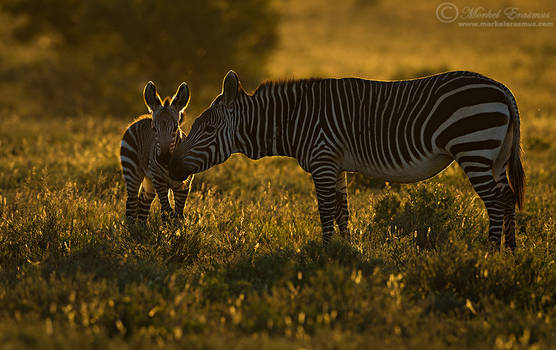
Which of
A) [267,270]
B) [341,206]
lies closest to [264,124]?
[341,206]

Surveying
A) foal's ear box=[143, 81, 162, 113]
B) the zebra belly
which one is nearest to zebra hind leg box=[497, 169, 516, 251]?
the zebra belly

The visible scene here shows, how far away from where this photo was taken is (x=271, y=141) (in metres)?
6.76

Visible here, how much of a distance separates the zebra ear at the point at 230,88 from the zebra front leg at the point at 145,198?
5.54 ft

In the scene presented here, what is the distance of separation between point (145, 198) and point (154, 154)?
916 millimetres

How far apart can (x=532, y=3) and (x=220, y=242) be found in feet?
179

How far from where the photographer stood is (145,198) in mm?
7480

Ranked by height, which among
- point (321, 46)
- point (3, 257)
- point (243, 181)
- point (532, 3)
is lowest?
point (3, 257)

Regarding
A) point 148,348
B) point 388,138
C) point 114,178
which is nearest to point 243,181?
point 114,178

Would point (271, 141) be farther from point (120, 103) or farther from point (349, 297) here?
point (120, 103)

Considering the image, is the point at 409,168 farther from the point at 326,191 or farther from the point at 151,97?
the point at 151,97

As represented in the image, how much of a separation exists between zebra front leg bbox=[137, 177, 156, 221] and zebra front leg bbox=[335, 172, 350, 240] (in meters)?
2.51

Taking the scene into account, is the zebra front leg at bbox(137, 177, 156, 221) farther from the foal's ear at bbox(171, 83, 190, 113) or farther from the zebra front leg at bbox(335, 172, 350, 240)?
the zebra front leg at bbox(335, 172, 350, 240)

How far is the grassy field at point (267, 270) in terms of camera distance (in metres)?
4.11

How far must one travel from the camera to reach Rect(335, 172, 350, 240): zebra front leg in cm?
692
